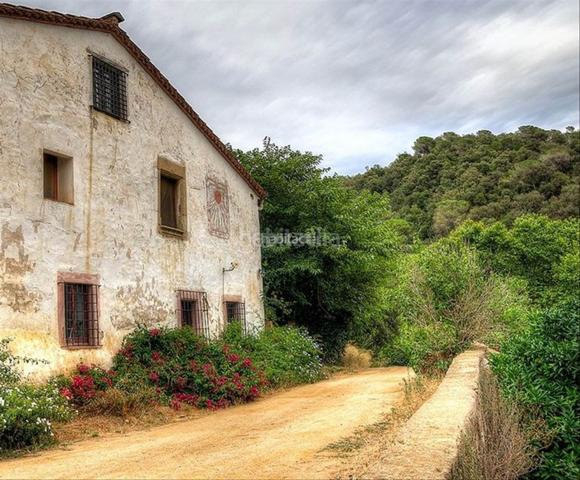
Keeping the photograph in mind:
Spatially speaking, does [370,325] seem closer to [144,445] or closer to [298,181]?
[298,181]

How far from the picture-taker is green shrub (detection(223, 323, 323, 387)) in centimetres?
1439

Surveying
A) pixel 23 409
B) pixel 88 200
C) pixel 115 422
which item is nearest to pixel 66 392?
pixel 115 422

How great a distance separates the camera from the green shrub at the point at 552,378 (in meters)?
7.39

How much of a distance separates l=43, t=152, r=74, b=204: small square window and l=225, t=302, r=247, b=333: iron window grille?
20.2ft

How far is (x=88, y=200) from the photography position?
1153 cm

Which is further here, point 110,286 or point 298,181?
point 298,181

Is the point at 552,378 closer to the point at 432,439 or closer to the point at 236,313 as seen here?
the point at 432,439

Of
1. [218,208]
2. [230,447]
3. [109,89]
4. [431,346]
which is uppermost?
[109,89]

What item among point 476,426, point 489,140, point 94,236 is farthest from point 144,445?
point 489,140

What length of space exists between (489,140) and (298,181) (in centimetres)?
3648

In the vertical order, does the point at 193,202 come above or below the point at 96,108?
below

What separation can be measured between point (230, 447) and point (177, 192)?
867cm

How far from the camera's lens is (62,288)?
10555 mm

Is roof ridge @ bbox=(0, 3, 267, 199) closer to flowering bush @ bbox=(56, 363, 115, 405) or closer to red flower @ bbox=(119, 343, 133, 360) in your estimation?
red flower @ bbox=(119, 343, 133, 360)
